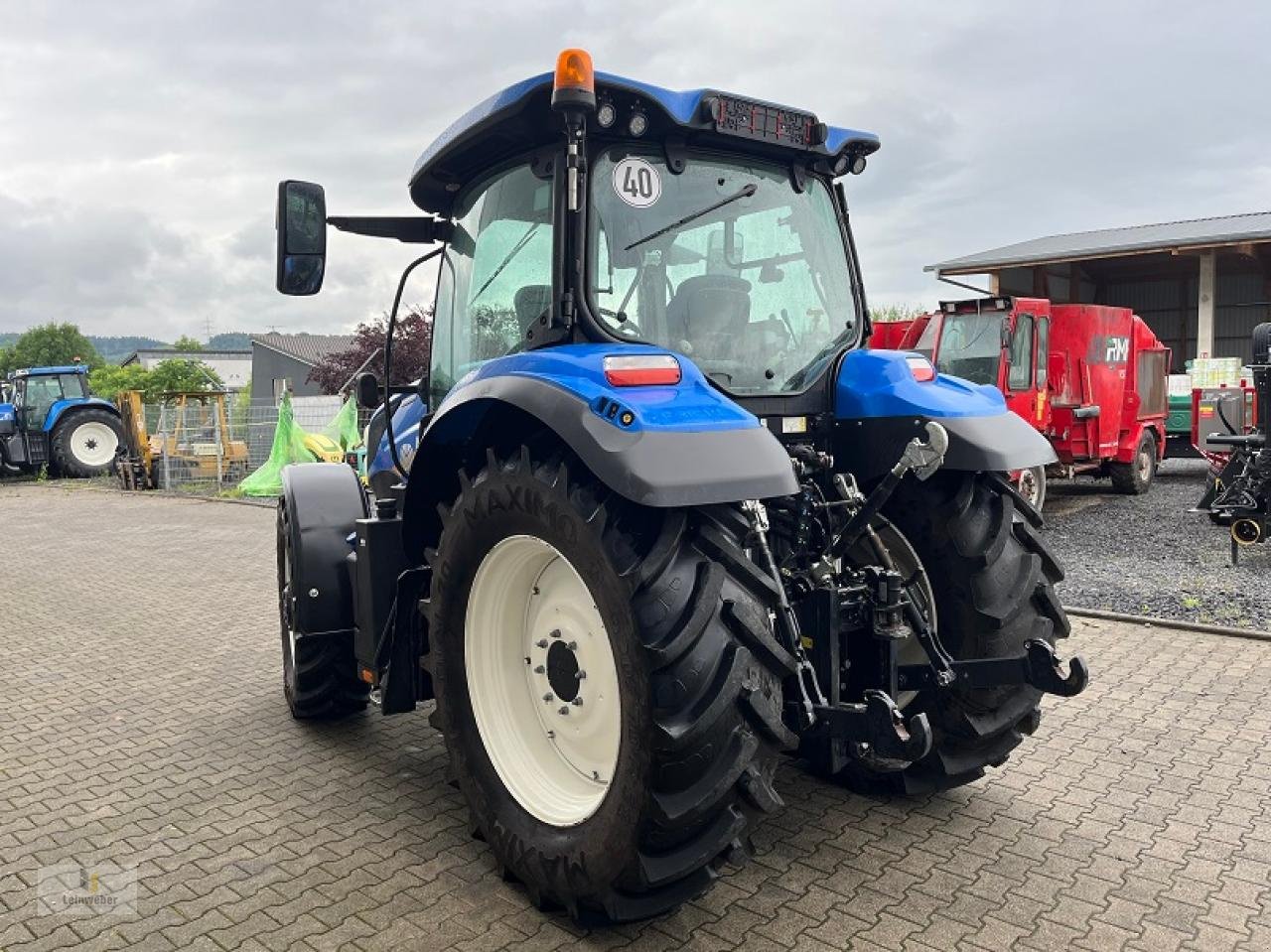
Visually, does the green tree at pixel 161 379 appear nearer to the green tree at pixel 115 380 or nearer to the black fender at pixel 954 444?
the green tree at pixel 115 380

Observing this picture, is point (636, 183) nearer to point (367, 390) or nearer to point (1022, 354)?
point (367, 390)

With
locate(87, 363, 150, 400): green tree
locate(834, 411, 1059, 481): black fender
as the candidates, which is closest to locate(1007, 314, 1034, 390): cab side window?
Result: locate(834, 411, 1059, 481): black fender

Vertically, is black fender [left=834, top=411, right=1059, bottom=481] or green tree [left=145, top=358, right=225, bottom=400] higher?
green tree [left=145, top=358, right=225, bottom=400]

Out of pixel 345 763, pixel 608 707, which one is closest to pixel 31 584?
pixel 345 763

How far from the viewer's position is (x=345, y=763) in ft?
13.9

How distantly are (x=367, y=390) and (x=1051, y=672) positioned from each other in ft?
9.29

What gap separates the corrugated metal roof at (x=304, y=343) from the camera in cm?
5919

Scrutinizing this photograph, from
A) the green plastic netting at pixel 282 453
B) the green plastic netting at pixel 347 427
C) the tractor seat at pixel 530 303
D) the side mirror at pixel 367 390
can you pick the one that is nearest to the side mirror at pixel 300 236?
the side mirror at pixel 367 390

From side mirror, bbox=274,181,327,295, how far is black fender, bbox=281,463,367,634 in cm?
105

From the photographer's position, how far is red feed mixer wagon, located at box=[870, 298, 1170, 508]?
1120 cm

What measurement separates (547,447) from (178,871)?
1.83 metres

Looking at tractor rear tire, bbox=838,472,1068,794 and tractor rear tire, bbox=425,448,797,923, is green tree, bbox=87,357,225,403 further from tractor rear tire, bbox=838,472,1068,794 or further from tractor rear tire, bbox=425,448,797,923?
tractor rear tire, bbox=838,472,1068,794

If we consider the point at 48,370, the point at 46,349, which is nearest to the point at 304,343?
the point at 46,349

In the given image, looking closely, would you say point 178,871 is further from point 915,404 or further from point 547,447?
point 915,404
